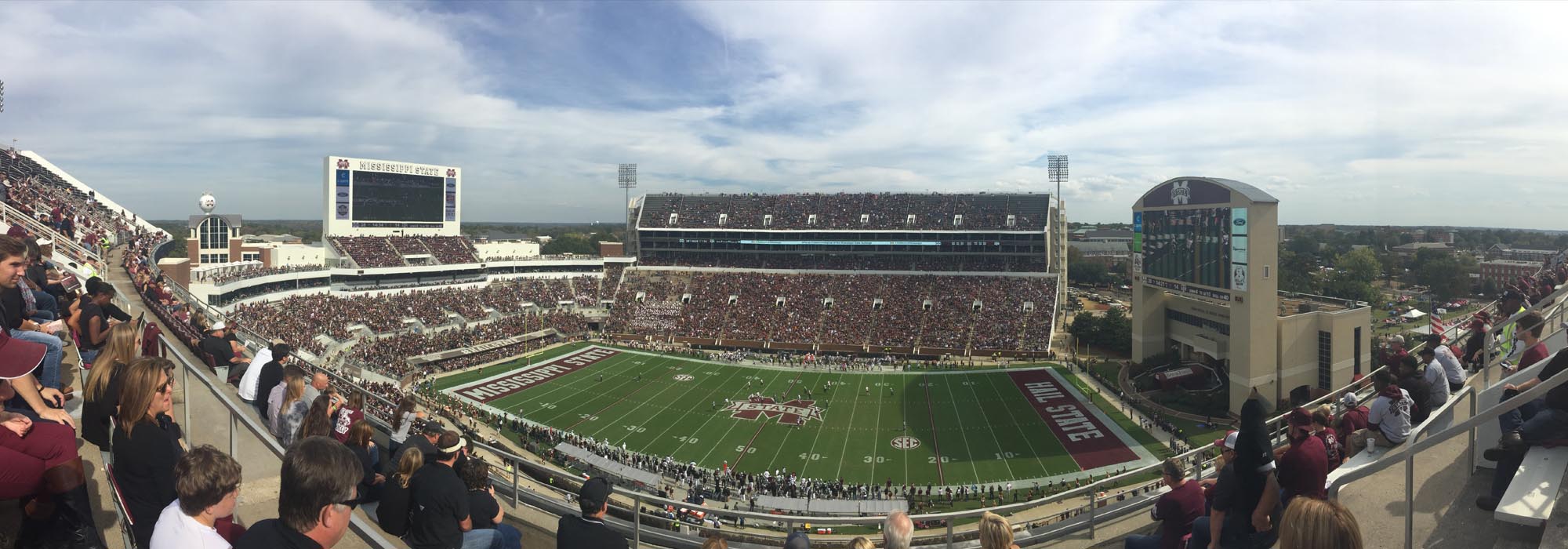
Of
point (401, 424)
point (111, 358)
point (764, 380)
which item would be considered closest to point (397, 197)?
Answer: point (764, 380)

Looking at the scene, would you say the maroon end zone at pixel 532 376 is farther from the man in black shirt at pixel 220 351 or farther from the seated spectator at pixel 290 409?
the seated spectator at pixel 290 409

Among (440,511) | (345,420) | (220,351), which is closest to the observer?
(440,511)

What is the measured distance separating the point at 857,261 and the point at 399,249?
3607cm

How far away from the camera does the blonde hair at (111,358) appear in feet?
13.5

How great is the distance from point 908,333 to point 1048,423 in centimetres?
1673

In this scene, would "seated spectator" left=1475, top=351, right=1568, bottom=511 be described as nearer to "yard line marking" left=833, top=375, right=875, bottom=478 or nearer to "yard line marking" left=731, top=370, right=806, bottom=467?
"yard line marking" left=833, top=375, right=875, bottom=478

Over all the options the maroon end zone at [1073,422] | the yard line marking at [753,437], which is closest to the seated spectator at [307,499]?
the yard line marking at [753,437]

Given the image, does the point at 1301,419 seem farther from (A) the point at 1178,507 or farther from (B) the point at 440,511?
(B) the point at 440,511

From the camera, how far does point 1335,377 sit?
86.3 feet

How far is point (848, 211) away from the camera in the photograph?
2320 inches

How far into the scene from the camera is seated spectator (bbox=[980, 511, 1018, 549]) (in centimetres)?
381

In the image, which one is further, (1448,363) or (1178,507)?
(1448,363)

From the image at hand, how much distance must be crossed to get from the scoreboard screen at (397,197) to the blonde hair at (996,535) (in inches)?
2235

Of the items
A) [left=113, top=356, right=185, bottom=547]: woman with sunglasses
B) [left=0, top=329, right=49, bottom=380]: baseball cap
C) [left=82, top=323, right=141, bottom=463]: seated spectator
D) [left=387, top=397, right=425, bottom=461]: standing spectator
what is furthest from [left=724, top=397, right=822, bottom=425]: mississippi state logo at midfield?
[left=0, top=329, right=49, bottom=380]: baseball cap
